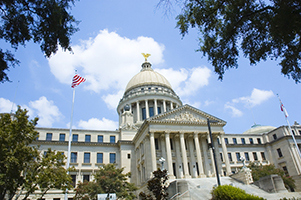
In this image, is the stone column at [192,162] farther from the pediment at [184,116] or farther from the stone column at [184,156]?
the pediment at [184,116]

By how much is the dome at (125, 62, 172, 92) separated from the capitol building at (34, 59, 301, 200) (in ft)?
1.19

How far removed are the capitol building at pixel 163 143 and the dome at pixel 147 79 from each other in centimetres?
36

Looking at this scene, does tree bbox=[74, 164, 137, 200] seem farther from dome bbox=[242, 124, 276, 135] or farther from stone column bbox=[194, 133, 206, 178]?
dome bbox=[242, 124, 276, 135]

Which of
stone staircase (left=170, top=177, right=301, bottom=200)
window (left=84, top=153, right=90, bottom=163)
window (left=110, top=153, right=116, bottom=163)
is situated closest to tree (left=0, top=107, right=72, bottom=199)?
stone staircase (left=170, top=177, right=301, bottom=200)

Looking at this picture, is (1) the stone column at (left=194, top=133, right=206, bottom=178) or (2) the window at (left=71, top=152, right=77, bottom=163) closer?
(1) the stone column at (left=194, top=133, right=206, bottom=178)

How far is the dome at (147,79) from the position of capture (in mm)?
72188

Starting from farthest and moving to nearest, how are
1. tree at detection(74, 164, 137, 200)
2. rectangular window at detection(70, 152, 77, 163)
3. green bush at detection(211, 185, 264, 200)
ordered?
rectangular window at detection(70, 152, 77, 163) < tree at detection(74, 164, 137, 200) < green bush at detection(211, 185, 264, 200)

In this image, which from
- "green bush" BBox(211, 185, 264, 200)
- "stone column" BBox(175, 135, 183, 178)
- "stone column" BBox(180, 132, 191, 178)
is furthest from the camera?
"stone column" BBox(175, 135, 183, 178)

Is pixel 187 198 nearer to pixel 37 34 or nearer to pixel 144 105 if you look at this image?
A: pixel 37 34

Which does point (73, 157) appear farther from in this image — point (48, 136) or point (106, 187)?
point (106, 187)

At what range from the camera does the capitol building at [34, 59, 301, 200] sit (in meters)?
42.4

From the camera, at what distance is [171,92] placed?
7250cm

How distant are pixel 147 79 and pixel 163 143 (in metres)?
32.6

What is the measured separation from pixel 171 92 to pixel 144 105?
32.6 feet
